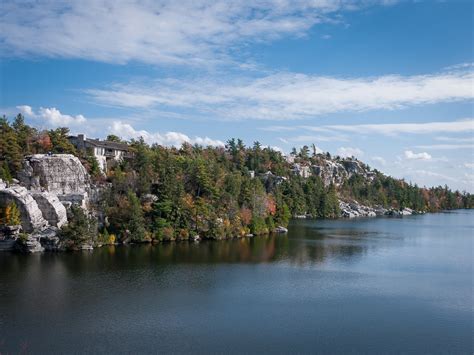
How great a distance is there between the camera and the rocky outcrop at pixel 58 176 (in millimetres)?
51188

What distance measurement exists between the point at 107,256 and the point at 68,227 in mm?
A: 5795

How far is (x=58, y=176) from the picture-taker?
2066 inches

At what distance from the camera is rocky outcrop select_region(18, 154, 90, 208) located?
168ft

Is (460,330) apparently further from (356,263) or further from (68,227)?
(68,227)

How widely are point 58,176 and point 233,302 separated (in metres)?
32.7

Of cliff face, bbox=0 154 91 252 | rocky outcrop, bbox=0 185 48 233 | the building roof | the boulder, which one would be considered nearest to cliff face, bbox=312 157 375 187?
the building roof

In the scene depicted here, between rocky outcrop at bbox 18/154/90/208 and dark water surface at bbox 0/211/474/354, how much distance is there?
32.5ft

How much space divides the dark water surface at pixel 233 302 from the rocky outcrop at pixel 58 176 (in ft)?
32.5

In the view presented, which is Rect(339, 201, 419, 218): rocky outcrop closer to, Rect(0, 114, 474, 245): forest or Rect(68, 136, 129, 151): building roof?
Rect(0, 114, 474, 245): forest

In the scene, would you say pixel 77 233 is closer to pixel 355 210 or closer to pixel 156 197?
pixel 156 197

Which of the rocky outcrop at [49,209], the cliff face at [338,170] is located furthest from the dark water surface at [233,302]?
the cliff face at [338,170]

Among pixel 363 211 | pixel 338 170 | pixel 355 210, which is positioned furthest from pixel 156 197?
pixel 338 170

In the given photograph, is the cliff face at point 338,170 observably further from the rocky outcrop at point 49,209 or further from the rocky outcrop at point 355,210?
the rocky outcrop at point 49,209

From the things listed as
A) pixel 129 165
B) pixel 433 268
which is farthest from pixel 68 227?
pixel 433 268
